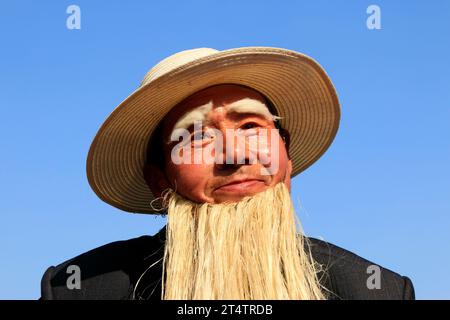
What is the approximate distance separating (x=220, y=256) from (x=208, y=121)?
2.33 ft

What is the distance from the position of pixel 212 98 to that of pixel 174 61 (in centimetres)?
37

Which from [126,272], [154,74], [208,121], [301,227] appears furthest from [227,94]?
[126,272]

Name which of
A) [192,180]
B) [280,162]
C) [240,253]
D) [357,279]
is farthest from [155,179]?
[357,279]

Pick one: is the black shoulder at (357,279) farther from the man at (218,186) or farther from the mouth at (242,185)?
the mouth at (242,185)

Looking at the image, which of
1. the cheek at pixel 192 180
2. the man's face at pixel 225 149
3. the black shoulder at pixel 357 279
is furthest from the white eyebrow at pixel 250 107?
the black shoulder at pixel 357 279

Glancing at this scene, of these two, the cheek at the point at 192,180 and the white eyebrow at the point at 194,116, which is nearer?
the cheek at the point at 192,180

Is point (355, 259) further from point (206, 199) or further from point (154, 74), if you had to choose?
point (154, 74)

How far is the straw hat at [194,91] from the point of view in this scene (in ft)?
13.7

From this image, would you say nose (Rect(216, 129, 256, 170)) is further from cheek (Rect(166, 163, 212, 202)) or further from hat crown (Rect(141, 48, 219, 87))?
hat crown (Rect(141, 48, 219, 87))

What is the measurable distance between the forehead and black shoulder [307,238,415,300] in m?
0.82

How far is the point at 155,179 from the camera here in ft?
14.9

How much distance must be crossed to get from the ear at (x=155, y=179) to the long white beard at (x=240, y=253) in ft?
1.20

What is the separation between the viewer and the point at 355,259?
4352 mm

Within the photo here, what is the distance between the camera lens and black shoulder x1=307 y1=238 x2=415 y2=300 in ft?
13.6
